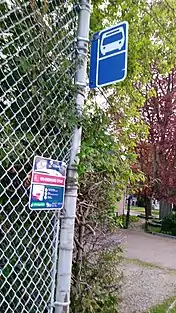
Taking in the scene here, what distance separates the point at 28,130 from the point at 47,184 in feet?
0.85

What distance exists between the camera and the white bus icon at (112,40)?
164 cm

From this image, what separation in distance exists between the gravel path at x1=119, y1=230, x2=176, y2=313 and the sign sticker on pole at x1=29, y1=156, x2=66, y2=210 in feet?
11.3

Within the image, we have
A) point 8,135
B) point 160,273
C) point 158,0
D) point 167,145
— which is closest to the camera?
point 8,135

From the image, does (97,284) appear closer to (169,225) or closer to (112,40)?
(112,40)

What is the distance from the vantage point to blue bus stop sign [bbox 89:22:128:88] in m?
1.60

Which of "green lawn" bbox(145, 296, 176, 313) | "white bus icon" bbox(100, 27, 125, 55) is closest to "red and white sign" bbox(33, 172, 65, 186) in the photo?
"white bus icon" bbox(100, 27, 125, 55)

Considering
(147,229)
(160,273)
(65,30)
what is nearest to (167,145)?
(147,229)

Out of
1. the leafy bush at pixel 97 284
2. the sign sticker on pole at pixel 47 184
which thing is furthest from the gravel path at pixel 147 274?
the sign sticker on pole at pixel 47 184

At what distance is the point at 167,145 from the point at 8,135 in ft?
43.1

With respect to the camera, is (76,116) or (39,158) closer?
(39,158)

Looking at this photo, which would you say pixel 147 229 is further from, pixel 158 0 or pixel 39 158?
pixel 39 158

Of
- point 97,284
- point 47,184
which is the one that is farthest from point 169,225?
point 47,184

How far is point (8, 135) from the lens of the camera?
1386 millimetres

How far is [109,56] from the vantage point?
5.41ft
